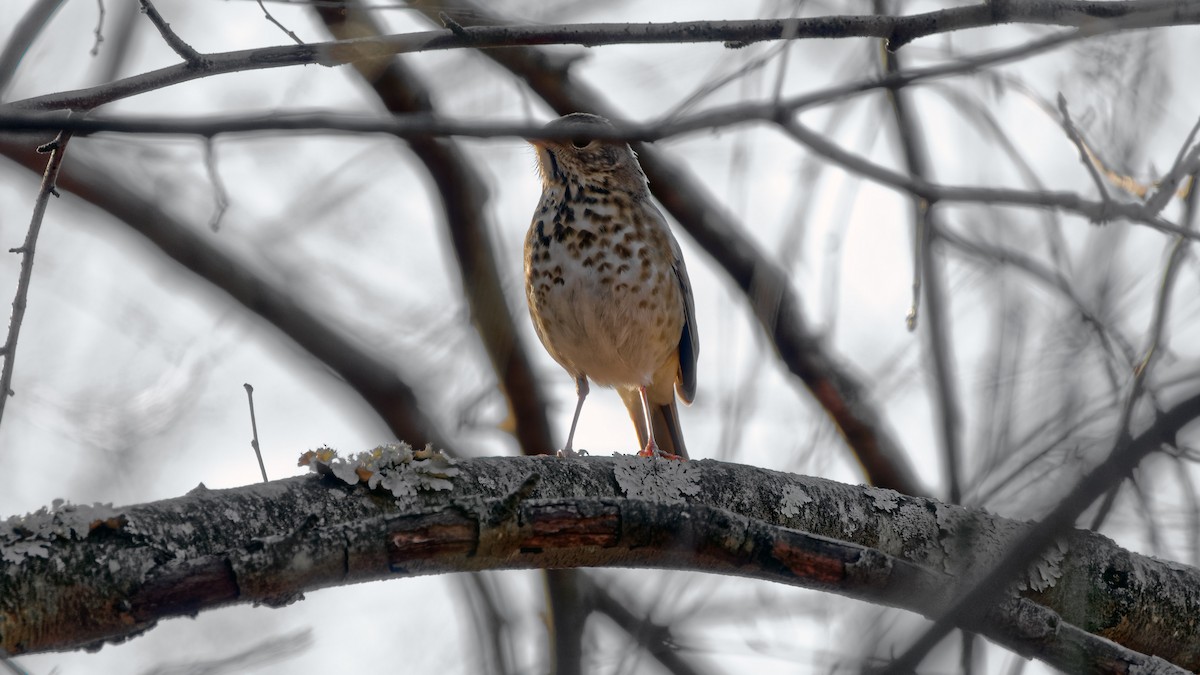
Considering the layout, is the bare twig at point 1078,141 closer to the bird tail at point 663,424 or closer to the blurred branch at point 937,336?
the blurred branch at point 937,336

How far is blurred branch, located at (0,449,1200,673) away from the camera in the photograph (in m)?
2.64

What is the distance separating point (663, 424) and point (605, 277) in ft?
4.23

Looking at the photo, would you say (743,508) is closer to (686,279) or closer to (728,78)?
(728,78)

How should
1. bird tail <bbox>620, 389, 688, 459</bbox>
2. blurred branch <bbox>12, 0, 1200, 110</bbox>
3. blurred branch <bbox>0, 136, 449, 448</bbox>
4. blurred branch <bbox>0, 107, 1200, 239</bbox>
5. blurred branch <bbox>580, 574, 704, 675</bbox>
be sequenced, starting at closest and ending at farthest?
blurred branch <bbox>0, 107, 1200, 239</bbox> → blurred branch <bbox>12, 0, 1200, 110</bbox> → blurred branch <bbox>580, 574, 704, 675</bbox> → blurred branch <bbox>0, 136, 449, 448</bbox> → bird tail <bbox>620, 389, 688, 459</bbox>

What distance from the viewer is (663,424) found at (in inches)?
270

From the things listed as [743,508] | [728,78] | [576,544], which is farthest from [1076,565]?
[728,78]

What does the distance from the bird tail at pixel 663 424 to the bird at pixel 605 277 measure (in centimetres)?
27

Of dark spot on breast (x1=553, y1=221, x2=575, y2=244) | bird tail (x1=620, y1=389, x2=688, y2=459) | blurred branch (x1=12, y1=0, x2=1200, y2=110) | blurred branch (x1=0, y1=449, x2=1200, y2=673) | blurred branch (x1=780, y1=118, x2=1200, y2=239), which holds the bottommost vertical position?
blurred branch (x1=0, y1=449, x2=1200, y2=673)

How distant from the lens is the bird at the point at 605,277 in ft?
19.3

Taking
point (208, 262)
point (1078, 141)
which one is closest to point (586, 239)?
point (208, 262)

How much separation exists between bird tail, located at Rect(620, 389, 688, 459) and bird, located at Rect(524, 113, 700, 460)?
269 millimetres

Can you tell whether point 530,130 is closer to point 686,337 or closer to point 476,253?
point 476,253

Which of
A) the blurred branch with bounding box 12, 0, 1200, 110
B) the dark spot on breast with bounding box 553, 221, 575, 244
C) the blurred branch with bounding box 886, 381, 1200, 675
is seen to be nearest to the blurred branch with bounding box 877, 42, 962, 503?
the blurred branch with bounding box 12, 0, 1200, 110

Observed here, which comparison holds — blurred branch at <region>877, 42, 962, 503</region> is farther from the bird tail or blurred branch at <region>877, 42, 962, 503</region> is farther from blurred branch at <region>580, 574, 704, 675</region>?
the bird tail
